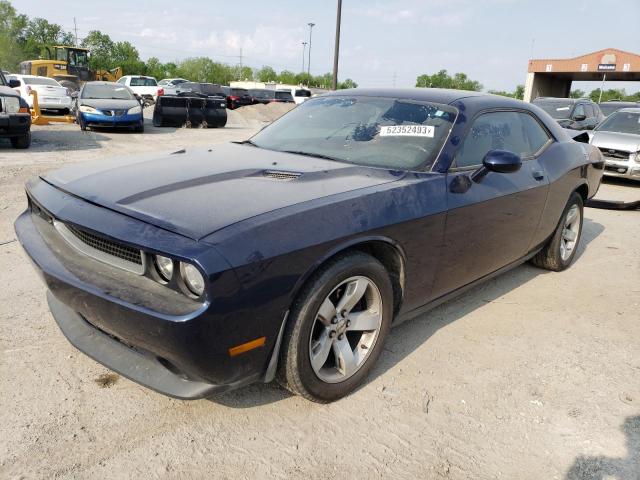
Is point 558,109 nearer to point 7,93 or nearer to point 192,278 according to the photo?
point 7,93

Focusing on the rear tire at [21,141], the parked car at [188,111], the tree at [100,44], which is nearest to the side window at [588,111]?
the parked car at [188,111]

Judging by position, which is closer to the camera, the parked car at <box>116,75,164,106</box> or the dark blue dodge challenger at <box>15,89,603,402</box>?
the dark blue dodge challenger at <box>15,89,603,402</box>

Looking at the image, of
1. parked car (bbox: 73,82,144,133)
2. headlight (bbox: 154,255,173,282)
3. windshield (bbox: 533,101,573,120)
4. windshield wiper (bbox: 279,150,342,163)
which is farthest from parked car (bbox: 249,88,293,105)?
headlight (bbox: 154,255,173,282)

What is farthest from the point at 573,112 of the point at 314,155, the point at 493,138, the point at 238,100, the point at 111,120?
the point at 238,100

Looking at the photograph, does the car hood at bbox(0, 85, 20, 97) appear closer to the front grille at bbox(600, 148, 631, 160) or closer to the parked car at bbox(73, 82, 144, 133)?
the parked car at bbox(73, 82, 144, 133)

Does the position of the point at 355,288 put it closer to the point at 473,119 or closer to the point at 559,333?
the point at 473,119

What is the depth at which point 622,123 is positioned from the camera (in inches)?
411

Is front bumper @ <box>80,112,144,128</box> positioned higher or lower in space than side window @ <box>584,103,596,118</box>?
lower

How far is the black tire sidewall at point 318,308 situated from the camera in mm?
2268

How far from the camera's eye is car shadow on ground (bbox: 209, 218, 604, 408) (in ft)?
8.55

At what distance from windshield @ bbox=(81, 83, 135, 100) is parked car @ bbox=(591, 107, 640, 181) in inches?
479

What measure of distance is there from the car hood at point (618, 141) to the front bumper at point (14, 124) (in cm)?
1091

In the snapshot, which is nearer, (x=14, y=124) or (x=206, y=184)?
(x=206, y=184)

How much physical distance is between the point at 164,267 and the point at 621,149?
9800 millimetres
